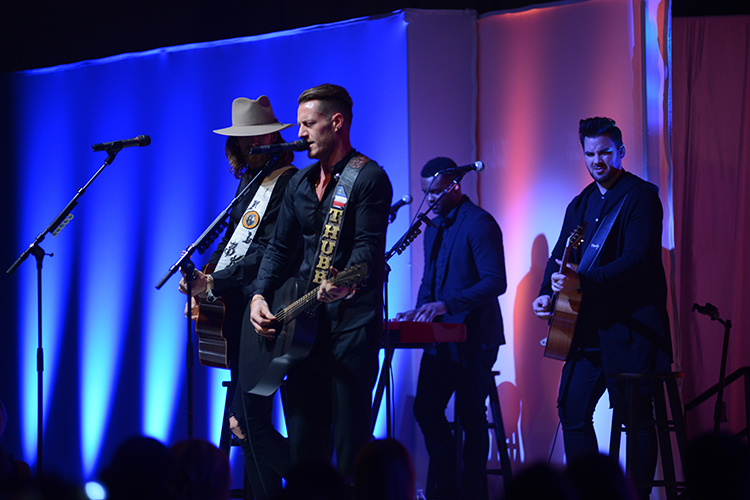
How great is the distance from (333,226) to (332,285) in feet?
1.10

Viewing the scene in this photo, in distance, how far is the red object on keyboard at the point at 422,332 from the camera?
387 centimetres

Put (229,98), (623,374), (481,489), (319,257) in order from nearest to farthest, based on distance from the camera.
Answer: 1. (319,257)
2. (623,374)
3. (481,489)
4. (229,98)

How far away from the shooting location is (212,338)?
12.5 ft

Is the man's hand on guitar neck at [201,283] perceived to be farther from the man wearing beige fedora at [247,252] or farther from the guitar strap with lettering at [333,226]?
the guitar strap with lettering at [333,226]

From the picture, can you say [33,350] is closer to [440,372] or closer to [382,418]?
[382,418]

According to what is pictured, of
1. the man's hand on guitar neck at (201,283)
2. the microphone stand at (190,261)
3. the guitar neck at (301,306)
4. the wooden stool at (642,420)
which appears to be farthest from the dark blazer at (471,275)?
the guitar neck at (301,306)

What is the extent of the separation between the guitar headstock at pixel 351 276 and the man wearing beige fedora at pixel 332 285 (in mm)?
24

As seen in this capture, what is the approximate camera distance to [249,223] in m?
3.84

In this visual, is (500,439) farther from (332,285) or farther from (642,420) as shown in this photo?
(332,285)

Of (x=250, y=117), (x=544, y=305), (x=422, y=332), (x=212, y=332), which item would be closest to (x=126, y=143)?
(x=250, y=117)

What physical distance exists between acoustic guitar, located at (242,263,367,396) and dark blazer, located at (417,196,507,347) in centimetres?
156

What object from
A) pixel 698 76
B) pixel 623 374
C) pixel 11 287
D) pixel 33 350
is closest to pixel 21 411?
pixel 33 350

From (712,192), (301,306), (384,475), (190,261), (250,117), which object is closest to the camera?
(384,475)

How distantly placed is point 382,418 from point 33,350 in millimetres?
3187
